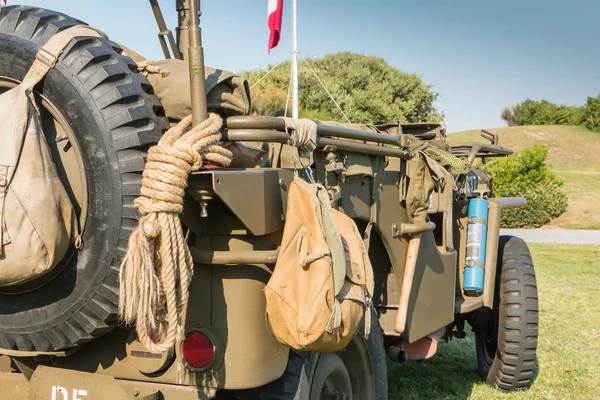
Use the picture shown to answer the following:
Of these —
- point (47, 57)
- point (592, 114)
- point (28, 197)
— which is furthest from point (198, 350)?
point (592, 114)

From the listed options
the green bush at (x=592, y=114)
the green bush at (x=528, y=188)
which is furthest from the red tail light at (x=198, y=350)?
the green bush at (x=592, y=114)

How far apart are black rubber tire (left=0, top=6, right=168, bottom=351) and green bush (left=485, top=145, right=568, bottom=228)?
2109 centimetres

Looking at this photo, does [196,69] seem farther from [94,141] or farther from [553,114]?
[553,114]

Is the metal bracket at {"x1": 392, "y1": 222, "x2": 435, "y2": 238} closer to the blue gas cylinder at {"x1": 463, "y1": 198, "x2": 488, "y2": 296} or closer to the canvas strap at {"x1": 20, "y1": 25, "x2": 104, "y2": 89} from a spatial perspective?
the blue gas cylinder at {"x1": 463, "y1": 198, "x2": 488, "y2": 296}

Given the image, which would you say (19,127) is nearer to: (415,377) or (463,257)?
(463,257)

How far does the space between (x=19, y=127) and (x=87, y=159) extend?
0.21 meters

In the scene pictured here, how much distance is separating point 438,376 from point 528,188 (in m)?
18.1

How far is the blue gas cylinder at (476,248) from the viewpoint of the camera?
4.77m

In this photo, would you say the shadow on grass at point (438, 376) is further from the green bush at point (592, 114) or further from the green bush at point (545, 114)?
the green bush at point (545, 114)

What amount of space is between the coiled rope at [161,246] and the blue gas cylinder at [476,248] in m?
3.03

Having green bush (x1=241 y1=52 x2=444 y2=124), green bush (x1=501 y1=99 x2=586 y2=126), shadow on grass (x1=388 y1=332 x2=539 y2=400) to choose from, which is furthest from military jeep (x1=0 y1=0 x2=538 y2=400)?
green bush (x1=501 y1=99 x2=586 y2=126)

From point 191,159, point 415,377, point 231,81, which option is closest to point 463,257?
point 415,377

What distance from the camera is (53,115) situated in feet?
7.20

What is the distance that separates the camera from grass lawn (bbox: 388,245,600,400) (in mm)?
5141
